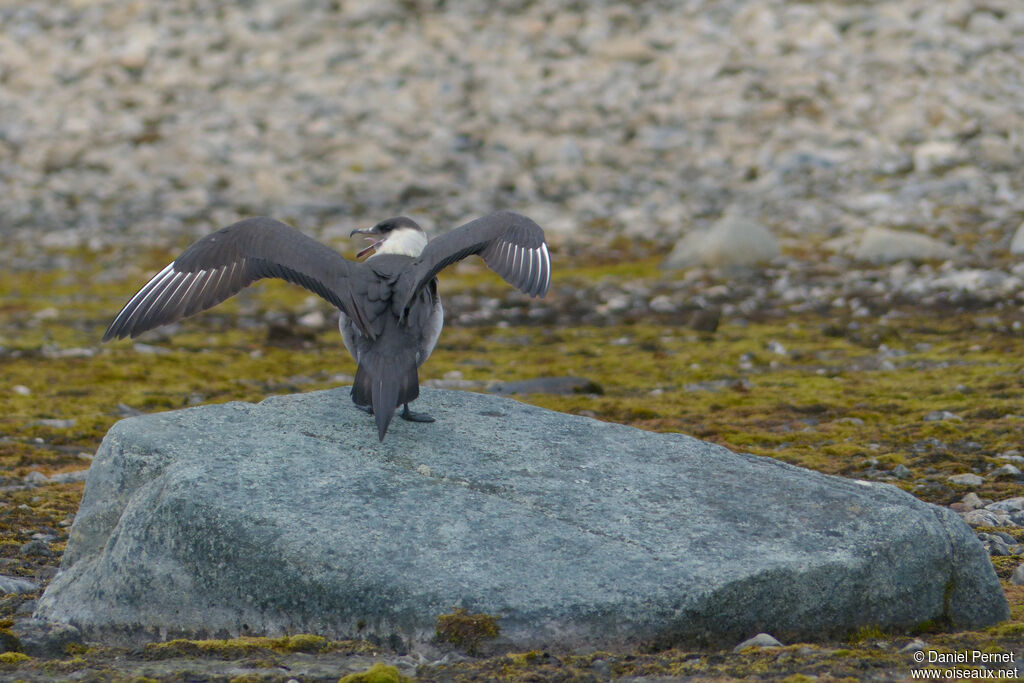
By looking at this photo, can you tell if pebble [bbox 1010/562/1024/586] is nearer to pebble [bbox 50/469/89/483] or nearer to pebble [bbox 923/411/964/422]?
pebble [bbox 923/411/964/422]

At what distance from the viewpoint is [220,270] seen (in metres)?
6.14

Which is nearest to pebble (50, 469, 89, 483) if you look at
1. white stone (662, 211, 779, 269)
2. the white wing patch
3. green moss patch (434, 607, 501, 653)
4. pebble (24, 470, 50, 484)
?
pebble (24, 470, 50, 484)

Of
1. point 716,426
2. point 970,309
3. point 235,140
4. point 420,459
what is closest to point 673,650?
point 420,459

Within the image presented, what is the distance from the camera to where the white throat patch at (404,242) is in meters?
6.93

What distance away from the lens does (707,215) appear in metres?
15.1

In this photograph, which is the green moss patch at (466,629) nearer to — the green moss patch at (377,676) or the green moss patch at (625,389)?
the green moss patch at (625,389)

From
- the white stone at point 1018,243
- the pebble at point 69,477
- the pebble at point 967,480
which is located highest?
the white stone at point 1018,243

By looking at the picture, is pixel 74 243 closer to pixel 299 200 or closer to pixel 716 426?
pixel 299 200

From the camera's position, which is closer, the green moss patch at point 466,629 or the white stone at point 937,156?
the green moss patch at point 466,629

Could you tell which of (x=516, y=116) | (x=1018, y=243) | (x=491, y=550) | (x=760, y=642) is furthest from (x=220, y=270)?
(x=516, y=116)

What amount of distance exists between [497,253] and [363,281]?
2.67 feet

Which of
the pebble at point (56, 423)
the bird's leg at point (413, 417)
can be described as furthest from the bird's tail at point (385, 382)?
the pebble at point (56, 423)

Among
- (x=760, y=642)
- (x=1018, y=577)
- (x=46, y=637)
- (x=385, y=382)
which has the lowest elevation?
(x=1018, y=577)

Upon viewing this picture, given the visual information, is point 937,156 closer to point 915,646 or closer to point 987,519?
point 987,519
